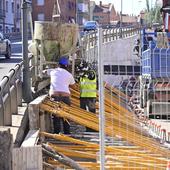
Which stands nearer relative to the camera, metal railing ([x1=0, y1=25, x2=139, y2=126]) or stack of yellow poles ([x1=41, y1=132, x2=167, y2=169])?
metal railing ([x1=0, y1=25, x2=139, y2=126])

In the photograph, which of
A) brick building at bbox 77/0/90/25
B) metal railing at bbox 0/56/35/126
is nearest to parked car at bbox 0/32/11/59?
metal railing at bbox 0/56/35/126

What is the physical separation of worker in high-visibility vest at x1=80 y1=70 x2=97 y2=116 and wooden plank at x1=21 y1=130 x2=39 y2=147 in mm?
3645

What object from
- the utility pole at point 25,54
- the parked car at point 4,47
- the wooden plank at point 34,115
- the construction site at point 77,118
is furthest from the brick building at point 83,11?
the wooden plank at point 34,115

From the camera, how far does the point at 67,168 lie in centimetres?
709

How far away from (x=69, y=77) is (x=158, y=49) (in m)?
7.05

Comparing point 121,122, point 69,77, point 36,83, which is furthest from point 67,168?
point 36,83

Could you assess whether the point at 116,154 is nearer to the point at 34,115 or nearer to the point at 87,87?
the point at 34,115

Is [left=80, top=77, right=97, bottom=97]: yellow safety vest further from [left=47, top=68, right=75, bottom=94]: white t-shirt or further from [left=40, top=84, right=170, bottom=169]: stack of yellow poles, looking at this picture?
[left=47, top=68, right=75, bottom=94]: white t-shirt

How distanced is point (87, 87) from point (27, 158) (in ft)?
19.0

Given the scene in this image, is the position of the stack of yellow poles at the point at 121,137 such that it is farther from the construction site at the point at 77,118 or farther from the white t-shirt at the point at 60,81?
the white t-shirt at the point at 60,81

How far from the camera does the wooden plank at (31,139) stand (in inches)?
277

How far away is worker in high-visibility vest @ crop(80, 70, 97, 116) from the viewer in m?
11.8

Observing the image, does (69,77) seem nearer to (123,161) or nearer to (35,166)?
(123,161)

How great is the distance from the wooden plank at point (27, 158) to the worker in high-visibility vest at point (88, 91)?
546 cm
